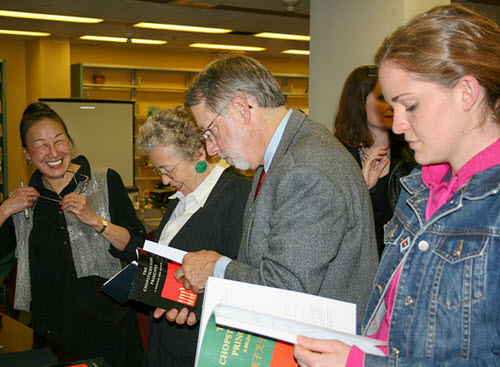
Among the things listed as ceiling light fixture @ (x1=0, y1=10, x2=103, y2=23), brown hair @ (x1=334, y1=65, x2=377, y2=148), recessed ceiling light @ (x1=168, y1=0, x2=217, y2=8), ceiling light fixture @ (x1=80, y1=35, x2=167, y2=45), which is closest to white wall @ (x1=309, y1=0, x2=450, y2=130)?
brown hair @ (x1=334, y1=65, x2=377, y2=148)

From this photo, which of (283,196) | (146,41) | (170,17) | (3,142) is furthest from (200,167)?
(146,41)

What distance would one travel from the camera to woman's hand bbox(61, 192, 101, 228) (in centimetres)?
240

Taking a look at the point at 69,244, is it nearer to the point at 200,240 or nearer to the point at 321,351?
the point at 200,240

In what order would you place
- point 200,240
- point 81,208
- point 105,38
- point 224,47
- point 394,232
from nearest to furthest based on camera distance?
point 394,232, point 200,240, point 81,208, point 105,38, point 224,47

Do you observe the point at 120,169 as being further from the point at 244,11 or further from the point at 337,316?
the point at 337,316

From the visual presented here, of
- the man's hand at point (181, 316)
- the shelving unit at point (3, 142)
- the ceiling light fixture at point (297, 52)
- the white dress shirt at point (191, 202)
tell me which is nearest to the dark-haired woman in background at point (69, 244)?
the white dress shirt at point (191, 202)

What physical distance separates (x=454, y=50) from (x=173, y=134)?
53.7 inches

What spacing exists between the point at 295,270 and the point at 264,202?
0.23m

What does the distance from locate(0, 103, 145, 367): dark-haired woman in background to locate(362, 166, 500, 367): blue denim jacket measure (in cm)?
163

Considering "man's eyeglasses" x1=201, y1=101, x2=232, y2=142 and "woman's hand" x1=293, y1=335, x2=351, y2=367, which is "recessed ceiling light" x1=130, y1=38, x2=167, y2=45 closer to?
"man's eyeglasses" x1=201, y1=101, x2=232, y2=142

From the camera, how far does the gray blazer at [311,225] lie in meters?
1.26

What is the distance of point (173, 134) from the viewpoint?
85.2 inches

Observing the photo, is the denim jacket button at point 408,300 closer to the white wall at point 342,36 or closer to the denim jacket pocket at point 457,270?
the denim jacket pocket at point 457,270

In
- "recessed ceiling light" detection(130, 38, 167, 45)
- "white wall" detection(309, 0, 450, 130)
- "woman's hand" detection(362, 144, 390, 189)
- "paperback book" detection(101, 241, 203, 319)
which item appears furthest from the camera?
"recessed ceiling light" detection(130, 38, 167, 45)
